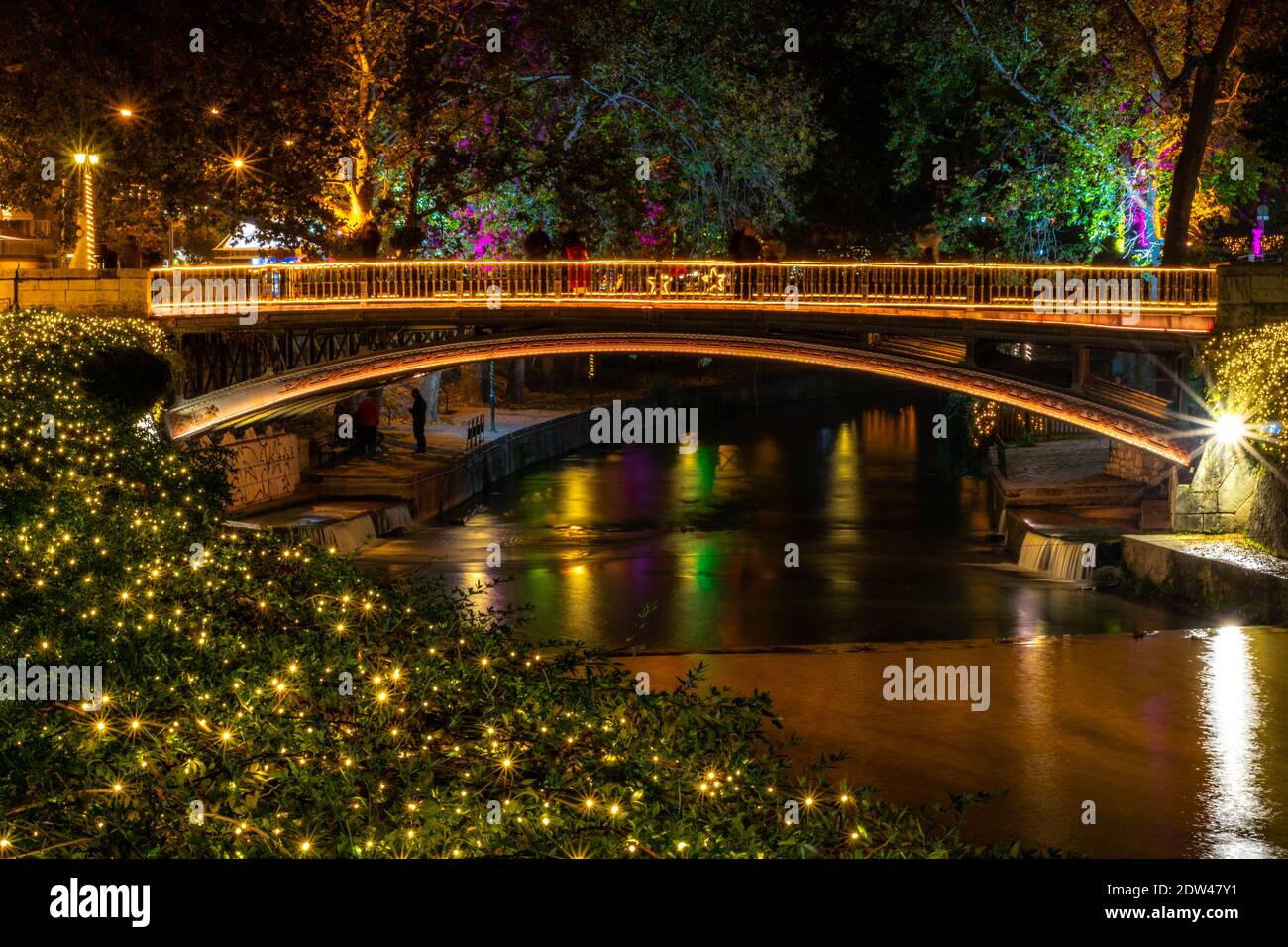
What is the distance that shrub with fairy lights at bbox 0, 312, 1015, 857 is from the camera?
342 inches

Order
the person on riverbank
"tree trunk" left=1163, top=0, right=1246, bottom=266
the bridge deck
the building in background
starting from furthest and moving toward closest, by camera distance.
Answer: the person on riverbank
the building in background
"tree trunk" left=1163, top=0, right=1246, bottom=266
the bridge deck

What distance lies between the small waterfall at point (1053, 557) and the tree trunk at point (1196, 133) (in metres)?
5.28

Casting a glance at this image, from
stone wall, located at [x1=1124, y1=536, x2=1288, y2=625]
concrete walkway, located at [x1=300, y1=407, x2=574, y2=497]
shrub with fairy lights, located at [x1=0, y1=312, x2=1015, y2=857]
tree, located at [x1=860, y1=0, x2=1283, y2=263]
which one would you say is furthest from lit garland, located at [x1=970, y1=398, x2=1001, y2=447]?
shrub with fairy lights, located at [x1=0, y1=312, x2=1015, y2=857]

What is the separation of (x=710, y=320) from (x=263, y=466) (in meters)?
11.3

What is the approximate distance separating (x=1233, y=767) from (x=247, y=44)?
2792cm

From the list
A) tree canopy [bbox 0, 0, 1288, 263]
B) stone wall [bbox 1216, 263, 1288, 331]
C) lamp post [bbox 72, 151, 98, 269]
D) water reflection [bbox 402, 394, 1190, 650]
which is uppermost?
tree canopy [bbox 0, 0, 1288, 263]

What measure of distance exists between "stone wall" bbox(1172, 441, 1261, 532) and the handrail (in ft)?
7.70

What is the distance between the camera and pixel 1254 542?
79.8 ft

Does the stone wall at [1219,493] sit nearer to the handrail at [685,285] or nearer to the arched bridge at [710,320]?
the arched bridge at [710,320]

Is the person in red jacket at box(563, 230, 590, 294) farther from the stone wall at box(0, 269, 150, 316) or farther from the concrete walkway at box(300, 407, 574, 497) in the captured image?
the stone wall at box(0, 269, 150, 316)

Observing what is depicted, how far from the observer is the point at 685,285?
3147 centimetres

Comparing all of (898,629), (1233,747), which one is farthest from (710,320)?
(1233,747)
